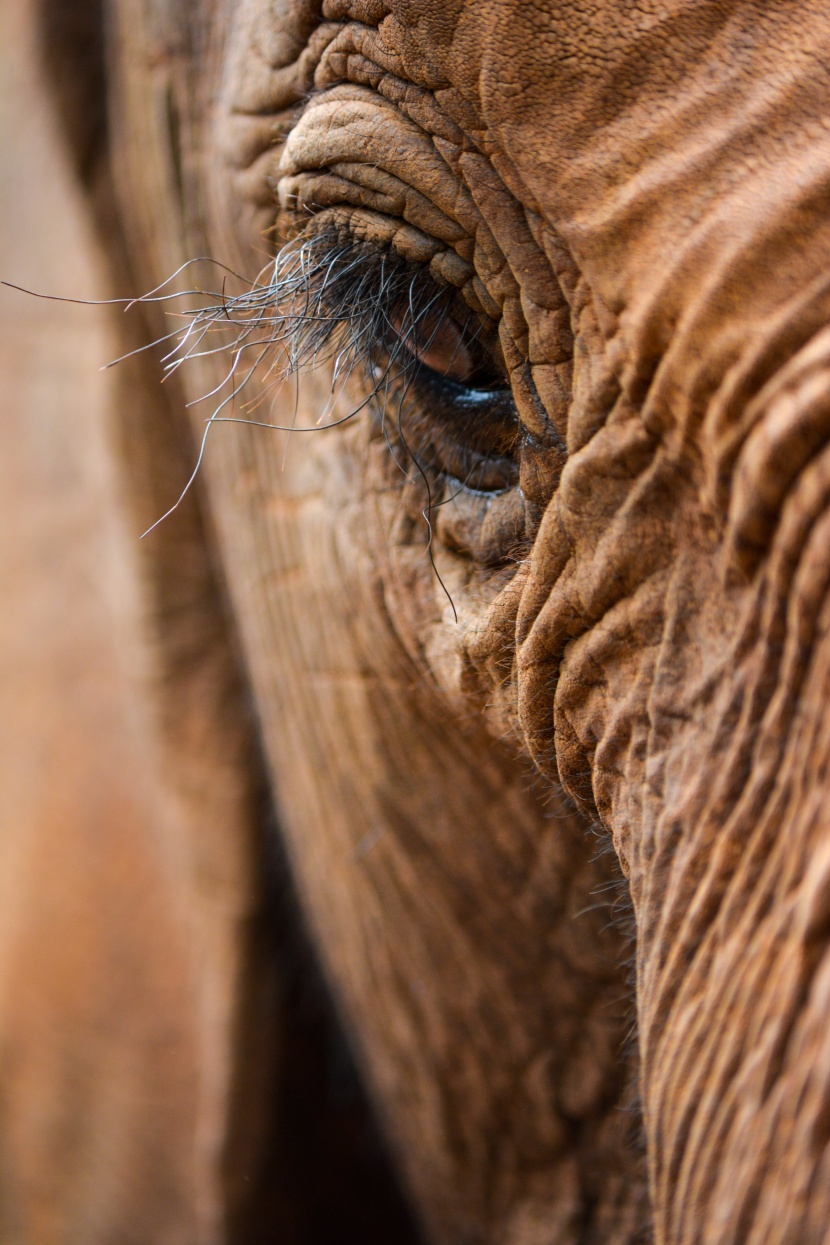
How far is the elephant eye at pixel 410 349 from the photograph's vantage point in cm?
87

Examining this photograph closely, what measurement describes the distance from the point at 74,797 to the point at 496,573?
979 mm

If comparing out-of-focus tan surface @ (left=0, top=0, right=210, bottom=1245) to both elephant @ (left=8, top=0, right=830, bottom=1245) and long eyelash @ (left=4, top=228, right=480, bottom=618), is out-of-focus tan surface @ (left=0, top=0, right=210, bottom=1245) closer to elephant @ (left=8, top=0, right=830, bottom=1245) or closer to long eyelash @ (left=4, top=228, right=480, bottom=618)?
elephant @ (left=8, top=0, right=830, bottom=1245)

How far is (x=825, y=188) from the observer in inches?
23.6

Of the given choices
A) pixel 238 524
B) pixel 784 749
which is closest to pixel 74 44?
pixel 238 524

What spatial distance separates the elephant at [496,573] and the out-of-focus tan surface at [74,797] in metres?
0.04

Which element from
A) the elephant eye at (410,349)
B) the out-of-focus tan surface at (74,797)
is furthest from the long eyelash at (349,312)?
the out-of-focus tan surface at (74,797)

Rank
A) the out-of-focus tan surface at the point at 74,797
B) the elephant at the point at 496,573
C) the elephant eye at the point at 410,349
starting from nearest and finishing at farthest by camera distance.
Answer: the elephant at the point at 496,573, the elephant eye at the point at 410,349, the out-of-focus tan surface at the point at 74,797

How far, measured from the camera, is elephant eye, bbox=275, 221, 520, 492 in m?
0.87

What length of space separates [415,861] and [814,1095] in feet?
2.40

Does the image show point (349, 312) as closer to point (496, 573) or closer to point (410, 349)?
point (410, 349)

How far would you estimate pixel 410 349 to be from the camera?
905 mm

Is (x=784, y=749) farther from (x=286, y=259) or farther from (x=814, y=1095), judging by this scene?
(x=286, y=259)

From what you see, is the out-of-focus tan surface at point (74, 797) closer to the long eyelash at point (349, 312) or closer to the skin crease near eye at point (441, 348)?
the long eyelash at point (349, 312)

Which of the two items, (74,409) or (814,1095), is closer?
(814,1095)
